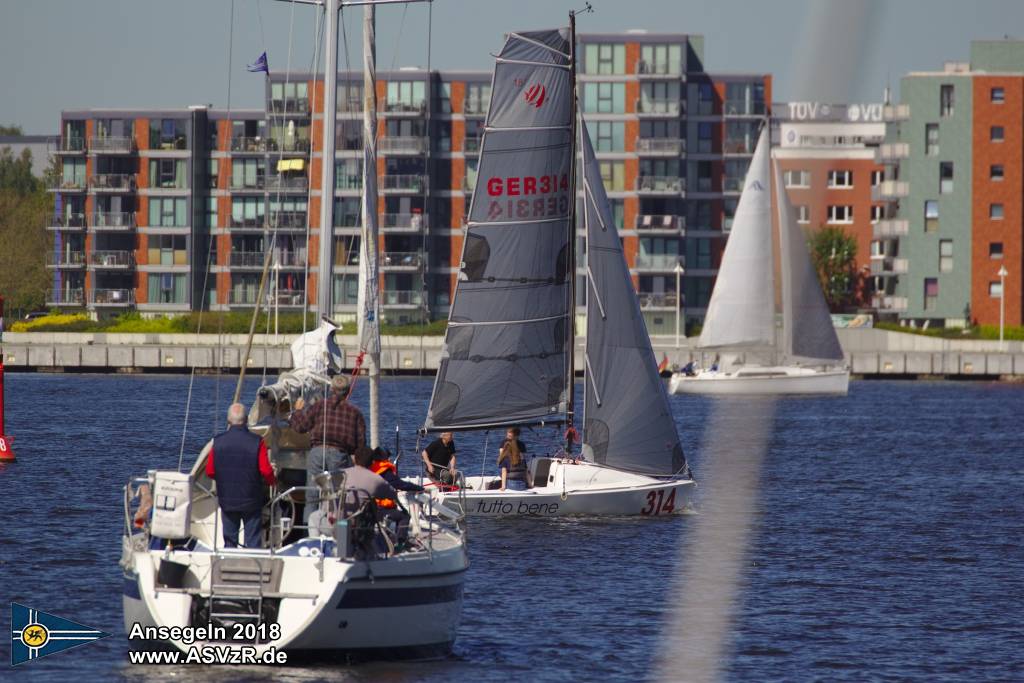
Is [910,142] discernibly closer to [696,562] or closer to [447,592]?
[696,562]

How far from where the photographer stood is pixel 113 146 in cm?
12600

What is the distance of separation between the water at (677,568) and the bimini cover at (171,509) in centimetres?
166

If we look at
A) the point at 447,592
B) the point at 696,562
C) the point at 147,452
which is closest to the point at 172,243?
the point at 147,452

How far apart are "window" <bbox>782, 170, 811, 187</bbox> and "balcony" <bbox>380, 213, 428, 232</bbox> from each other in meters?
113

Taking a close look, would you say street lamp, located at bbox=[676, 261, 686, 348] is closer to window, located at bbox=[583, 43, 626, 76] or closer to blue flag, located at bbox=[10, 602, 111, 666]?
window, located at bbox=[583, 43, 626, 76]

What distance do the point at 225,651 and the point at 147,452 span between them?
3526cm

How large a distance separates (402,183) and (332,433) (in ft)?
340

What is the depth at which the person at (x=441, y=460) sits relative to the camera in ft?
103

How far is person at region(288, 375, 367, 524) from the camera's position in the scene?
59.9 ft

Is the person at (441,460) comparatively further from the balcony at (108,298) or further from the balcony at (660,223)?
the balcony at (108,298)

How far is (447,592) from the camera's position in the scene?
18.5m

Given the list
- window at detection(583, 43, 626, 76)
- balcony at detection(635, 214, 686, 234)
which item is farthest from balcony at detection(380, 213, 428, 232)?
window at detection(583, 43, 626, 76)

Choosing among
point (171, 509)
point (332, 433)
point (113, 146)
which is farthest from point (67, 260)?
point (171, 509)

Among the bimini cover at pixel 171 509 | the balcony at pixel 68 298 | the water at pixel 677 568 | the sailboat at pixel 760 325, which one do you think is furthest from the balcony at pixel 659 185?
the bimini cover at pixel 171 509
